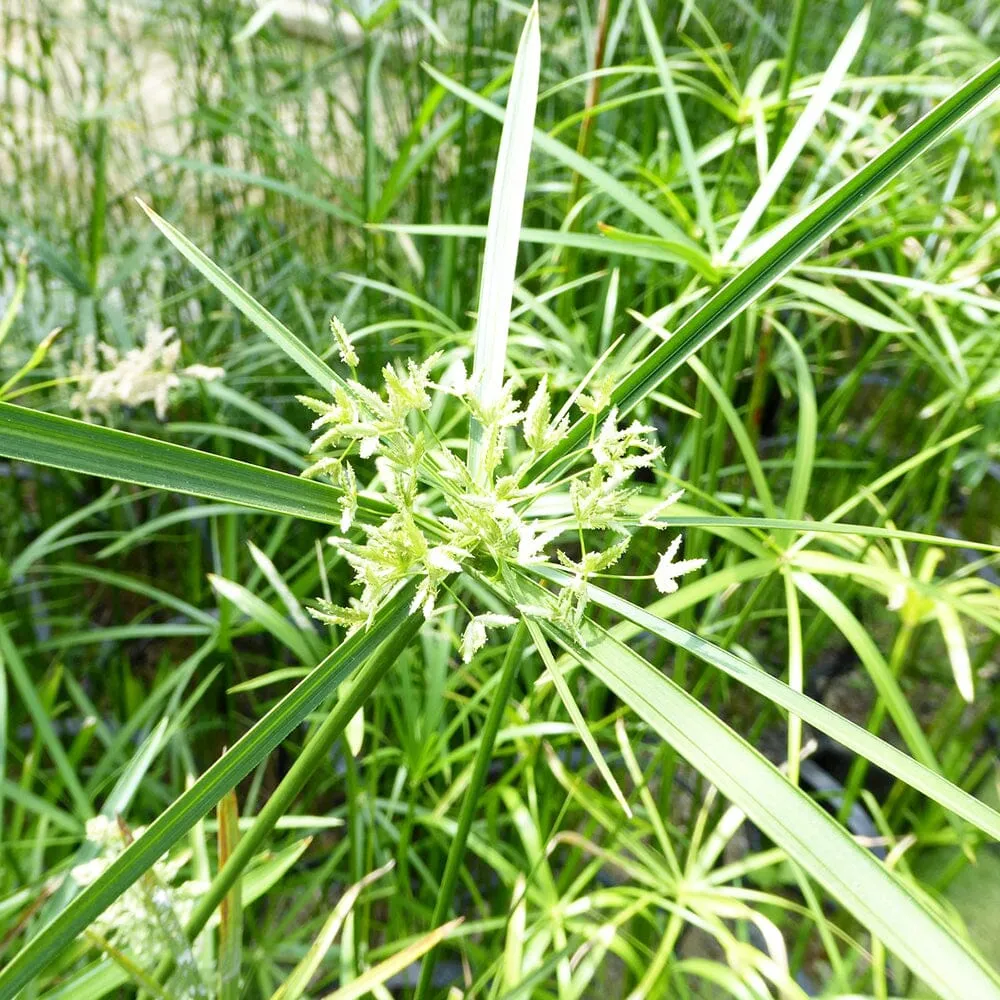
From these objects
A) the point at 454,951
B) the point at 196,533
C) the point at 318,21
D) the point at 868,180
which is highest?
the point at 318,21

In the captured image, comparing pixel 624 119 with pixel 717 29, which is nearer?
pixel 624 119

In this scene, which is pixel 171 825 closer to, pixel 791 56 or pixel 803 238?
pixel 803 238

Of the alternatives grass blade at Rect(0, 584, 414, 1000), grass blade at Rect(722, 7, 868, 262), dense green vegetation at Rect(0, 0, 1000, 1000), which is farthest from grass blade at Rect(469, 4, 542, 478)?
grass blade at Rect(722, 7, 868, 262)

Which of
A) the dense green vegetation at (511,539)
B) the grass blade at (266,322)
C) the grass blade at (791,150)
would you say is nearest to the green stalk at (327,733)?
the dense green vegetation at (511,539)

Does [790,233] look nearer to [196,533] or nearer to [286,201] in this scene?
[196,533]

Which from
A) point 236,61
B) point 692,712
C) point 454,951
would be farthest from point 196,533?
point 692,712

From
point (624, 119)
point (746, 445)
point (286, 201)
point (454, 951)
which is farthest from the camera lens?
point (286, 201)

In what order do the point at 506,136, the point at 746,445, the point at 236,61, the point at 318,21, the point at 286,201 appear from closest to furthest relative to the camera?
1. the point at 506,136
2. the point at 746,445
3. the point at 236,61
4. the point at 286,201
5. the point at 318,21

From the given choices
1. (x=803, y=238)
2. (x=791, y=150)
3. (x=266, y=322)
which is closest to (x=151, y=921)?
(x=266, y=322)

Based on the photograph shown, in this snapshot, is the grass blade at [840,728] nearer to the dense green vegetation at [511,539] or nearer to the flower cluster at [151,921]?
the dense green vegetation at [511,539]
